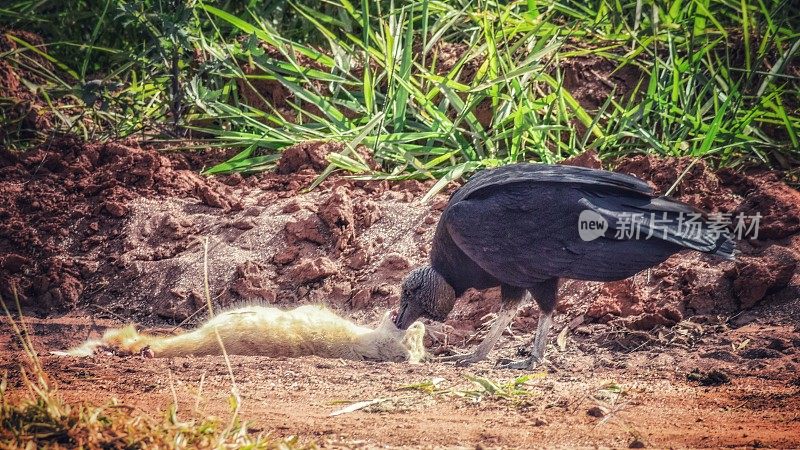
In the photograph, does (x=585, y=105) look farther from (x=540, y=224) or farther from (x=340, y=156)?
(x=540, y=224)

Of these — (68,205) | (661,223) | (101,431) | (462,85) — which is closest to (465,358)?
(661,223)

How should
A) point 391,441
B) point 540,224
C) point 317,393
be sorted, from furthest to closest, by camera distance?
point 540,224, point 317,393, point 391,441

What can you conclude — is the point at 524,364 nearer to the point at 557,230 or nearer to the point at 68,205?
the point at 557,230

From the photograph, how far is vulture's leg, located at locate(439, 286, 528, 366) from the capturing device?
4.77 m

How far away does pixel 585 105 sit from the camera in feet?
22.4

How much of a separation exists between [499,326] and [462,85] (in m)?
2.08

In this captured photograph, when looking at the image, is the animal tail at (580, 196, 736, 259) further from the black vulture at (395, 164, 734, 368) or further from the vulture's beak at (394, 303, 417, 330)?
the vulture's beak at (394, 303, 417, 330)

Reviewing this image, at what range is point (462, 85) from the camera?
20.8ft

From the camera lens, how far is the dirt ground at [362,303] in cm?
348

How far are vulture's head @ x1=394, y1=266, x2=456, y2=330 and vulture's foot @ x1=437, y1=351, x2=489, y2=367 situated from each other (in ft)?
0.90

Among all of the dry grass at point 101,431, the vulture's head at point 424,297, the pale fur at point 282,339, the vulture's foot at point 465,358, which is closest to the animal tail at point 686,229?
the vulture's foot at point 465,358

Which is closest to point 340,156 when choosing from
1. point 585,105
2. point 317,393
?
point 585,105

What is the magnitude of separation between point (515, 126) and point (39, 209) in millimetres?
3064

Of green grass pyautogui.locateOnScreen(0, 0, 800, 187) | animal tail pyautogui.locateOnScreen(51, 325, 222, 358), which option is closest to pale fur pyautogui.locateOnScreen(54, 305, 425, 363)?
animal tail pyautogui.locateOnScreen(51, 325, 222, 358)
